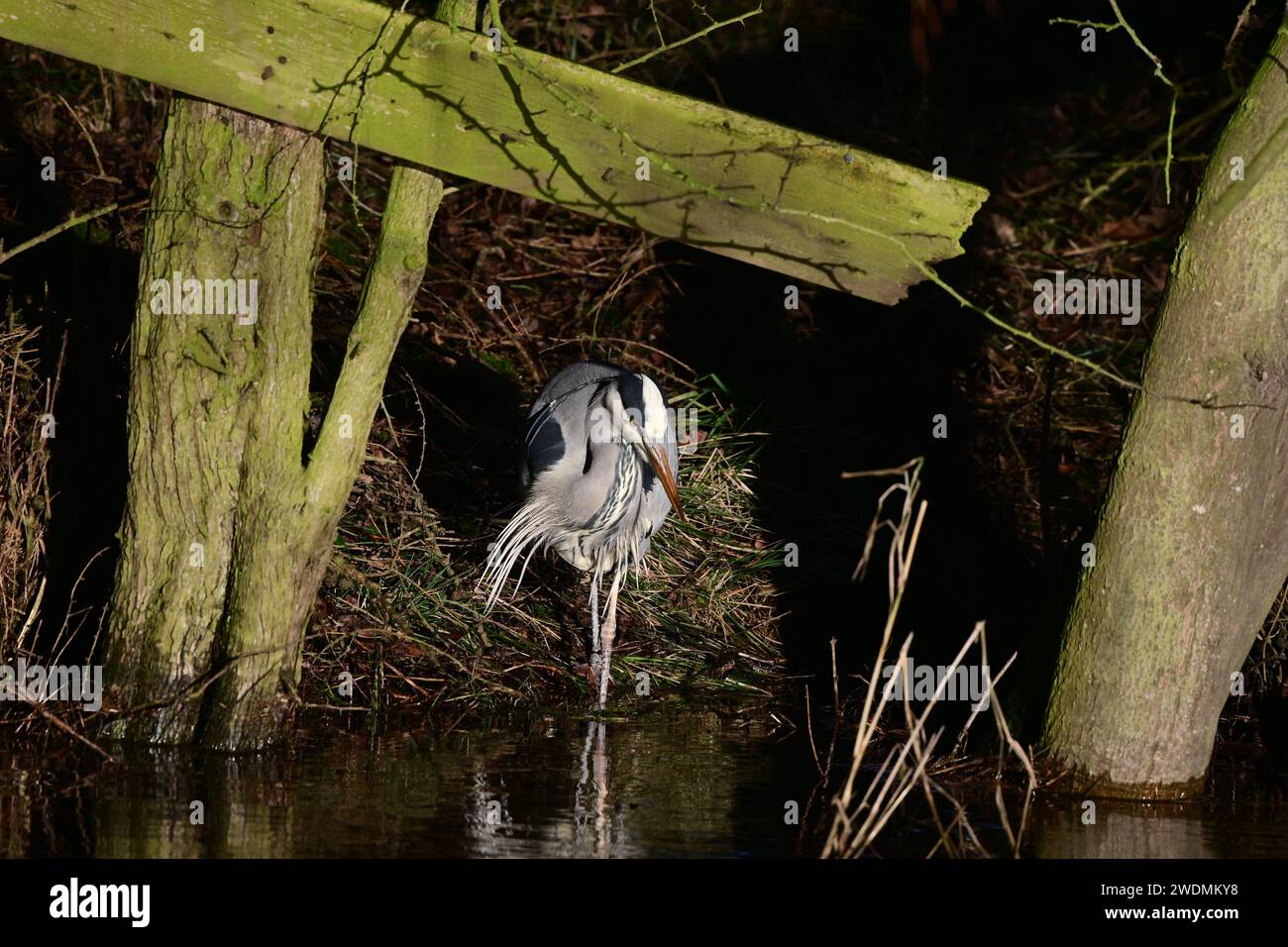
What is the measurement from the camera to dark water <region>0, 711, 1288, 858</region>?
403 centimetres

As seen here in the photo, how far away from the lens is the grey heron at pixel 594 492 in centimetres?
623

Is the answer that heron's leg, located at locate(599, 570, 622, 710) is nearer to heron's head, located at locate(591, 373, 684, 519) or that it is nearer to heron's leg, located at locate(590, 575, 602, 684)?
heron's leg, located at locate(590, 575, 602, 684)

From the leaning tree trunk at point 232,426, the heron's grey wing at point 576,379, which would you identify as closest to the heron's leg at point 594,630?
the heron's grey wing at point 576,379

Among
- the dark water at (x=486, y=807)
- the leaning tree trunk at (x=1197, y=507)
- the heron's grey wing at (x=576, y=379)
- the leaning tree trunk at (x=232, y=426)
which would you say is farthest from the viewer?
the heron's grey wing at (x=576, y=379)

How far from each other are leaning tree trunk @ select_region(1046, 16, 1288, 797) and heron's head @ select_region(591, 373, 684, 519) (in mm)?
1920

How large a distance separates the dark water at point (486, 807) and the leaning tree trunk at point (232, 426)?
28cm

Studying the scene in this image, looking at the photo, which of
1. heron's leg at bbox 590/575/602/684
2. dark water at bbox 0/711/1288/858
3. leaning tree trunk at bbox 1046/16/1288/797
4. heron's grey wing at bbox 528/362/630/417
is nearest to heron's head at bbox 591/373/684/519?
heron's grey wing at bbox 528/362/630/417

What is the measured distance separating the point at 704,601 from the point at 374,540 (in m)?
1.44

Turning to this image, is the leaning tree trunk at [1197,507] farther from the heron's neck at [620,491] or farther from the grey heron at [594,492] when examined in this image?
the heron's neck at [620,491]

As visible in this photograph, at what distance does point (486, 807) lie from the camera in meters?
4.46

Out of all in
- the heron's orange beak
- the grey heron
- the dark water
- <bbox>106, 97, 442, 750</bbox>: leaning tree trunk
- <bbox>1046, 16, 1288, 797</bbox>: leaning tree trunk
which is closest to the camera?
the dark water

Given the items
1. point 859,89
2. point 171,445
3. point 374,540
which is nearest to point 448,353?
point 374,540

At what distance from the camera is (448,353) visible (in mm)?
7789

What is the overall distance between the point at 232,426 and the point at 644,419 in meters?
1.81
